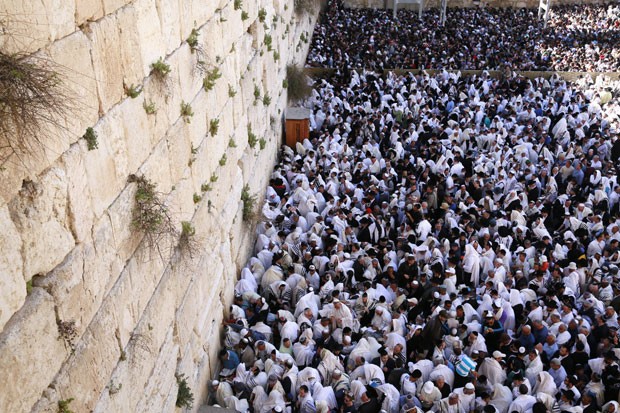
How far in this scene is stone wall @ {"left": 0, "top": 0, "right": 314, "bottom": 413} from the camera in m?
3.27

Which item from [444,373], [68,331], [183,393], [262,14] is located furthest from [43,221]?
[262,14]

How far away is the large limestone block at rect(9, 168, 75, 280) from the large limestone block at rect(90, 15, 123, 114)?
88 cm

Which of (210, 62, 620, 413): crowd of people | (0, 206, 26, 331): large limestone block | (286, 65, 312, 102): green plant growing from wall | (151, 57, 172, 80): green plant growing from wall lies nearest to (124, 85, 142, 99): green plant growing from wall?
(151, 57, 172, 80): green plant growing from wall

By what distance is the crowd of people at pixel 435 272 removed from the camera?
712 centimetres

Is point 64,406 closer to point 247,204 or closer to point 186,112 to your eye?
point 186,112

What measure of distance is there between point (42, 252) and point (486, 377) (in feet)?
18.8

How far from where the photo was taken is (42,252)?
344 centimetres

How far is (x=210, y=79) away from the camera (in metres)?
Answer: 7.05

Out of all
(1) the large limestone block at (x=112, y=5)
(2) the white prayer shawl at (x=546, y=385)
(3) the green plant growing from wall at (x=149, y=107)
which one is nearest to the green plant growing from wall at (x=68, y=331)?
(3) the green plant growing from wall at (x=149, y=107)

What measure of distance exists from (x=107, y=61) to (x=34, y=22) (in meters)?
0.99

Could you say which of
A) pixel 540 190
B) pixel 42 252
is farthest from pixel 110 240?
pixel 540 190

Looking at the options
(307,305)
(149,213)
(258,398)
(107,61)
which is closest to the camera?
(107,61)

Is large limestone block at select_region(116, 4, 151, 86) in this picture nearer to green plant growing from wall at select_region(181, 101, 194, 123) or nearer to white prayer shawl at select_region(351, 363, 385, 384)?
green plant growing from wall at select_region(181, 101, 194, 123)

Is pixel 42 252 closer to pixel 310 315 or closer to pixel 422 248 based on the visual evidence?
pixel 310 315
